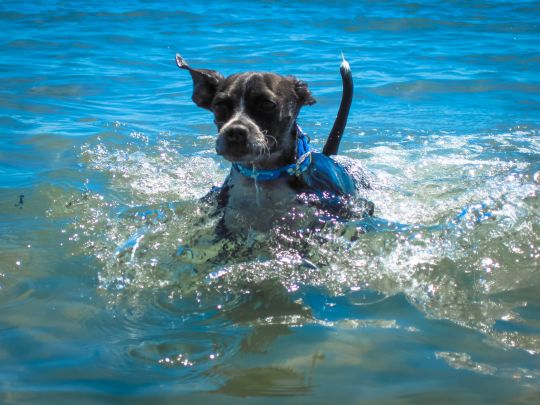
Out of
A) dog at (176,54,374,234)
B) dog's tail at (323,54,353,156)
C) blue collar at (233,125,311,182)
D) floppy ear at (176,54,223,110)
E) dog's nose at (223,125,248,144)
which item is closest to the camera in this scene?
dog's nose at (223,125,248,144)

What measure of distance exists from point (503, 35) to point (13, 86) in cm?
994

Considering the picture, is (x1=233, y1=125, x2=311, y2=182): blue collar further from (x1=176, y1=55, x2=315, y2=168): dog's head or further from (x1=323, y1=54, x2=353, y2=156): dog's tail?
(x1=323, y1=54, x2=353, y2=156): dog's tail

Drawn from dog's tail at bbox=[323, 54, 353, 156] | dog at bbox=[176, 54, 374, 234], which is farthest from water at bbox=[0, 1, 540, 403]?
dog's tail at bbox=[323, 54, 353, 156]

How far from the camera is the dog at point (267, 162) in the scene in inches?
179

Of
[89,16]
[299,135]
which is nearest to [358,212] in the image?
[299,135]

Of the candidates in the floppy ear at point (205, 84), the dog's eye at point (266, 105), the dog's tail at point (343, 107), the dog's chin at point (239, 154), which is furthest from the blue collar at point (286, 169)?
the dog's tail at point (343, 107)

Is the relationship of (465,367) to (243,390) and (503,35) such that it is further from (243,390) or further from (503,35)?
(503,35)

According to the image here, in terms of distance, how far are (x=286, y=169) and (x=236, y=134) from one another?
1.97ft

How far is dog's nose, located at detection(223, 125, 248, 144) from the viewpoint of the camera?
14.0ft

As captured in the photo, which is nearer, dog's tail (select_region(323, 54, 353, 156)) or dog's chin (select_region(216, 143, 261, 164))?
dog's chin (select_region(216, 143, 261, 164))

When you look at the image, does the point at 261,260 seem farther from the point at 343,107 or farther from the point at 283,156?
the point at 343,107

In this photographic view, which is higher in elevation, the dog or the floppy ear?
the floppy ear

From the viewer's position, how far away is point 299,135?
16.1 feet

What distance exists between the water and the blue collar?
44cm
